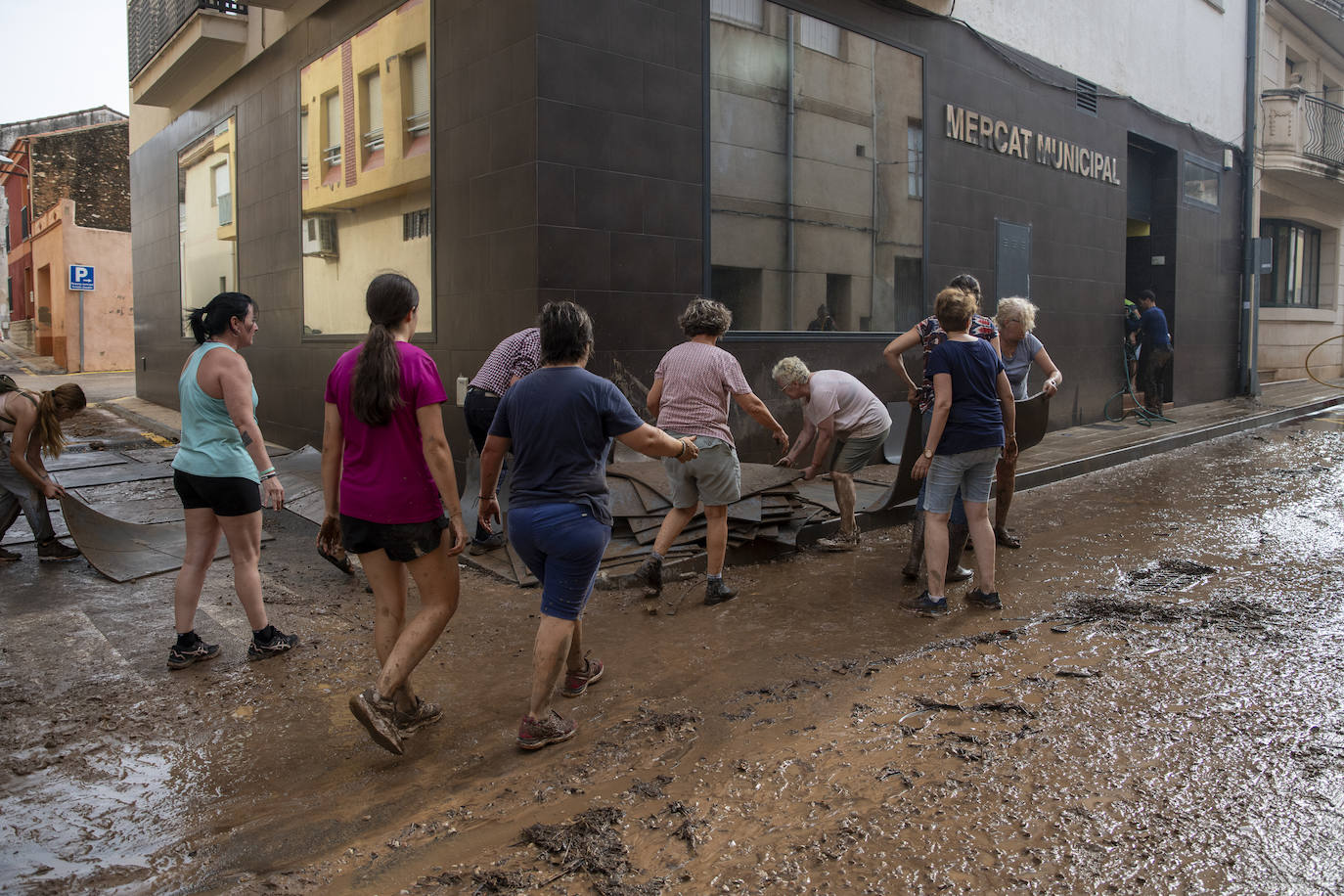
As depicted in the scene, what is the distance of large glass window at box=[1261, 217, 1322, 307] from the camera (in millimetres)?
21531

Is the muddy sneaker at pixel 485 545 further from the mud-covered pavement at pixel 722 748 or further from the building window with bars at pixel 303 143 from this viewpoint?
the building window with bars at pixel 303 143

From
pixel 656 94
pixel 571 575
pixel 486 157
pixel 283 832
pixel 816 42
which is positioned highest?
pixel 816 42

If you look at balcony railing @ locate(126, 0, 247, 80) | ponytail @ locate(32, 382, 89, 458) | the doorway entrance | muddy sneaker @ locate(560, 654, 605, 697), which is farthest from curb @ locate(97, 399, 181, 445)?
the doorway entrance

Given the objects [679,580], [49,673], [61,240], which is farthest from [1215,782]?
[61,240]

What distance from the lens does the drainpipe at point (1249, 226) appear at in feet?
56.8

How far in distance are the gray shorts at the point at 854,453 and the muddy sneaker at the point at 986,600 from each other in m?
1.47

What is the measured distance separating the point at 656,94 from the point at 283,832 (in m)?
6.41

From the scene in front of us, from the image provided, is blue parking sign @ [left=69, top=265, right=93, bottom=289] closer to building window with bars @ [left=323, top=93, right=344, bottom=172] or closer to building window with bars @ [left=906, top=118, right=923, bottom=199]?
building window with bars @ [left=323, top=93, right=344, bottom=172]

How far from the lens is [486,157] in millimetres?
7441

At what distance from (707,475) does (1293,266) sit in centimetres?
2273

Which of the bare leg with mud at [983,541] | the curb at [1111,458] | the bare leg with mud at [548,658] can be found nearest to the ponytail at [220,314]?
the bare leg with mud at [548,658]

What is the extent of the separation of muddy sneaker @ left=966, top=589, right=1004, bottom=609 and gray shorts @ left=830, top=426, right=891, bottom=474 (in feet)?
4.82

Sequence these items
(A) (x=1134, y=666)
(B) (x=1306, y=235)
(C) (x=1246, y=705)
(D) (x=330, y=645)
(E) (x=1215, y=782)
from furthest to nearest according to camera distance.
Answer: (B) (x=1306, y=235)
(D) (x=330, y=645)
(A) (x=1134, y=666)
(C) (x=1246, y=705)
(E) (x=1215, y=782)

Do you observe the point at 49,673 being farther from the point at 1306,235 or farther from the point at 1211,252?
the point at 1306,235
